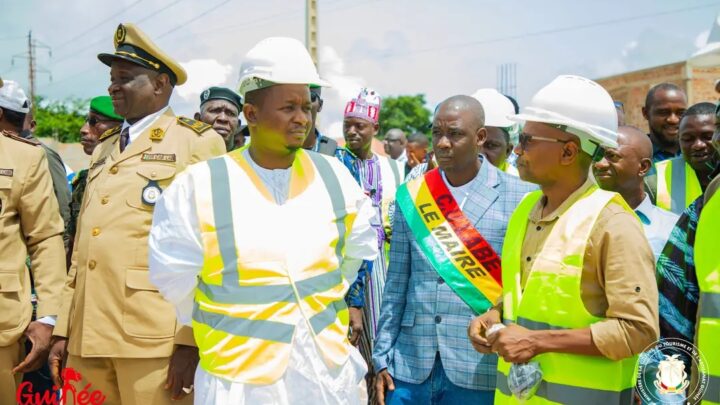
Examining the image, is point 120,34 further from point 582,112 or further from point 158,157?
point 582,112

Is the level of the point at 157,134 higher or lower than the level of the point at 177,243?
higher

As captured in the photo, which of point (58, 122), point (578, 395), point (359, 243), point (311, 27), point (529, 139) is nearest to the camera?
point (578, 395)

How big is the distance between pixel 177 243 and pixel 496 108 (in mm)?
3678

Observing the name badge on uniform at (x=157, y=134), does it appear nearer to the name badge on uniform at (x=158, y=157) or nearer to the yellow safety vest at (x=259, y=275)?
the name badge on uniform at (x=158, y=157)

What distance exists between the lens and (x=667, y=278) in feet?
9.07

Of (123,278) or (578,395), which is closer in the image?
(578,395)

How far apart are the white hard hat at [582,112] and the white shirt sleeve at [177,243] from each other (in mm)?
1424

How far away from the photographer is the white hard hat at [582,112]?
2781mm

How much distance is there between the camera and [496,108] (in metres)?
5.70

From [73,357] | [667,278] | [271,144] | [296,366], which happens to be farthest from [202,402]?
[667,278]

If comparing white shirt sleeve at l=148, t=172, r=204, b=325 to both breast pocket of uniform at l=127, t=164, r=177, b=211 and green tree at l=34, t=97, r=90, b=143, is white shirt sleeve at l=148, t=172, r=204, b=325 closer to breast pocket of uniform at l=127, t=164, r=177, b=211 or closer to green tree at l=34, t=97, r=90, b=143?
breast pocket of uniform at l=127, t=164, r=177, b=211

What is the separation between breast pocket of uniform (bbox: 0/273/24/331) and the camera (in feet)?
13.1

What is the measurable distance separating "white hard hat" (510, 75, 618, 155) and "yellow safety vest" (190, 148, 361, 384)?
987 mm

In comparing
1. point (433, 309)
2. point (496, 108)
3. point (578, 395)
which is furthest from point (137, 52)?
point (496, 108)
